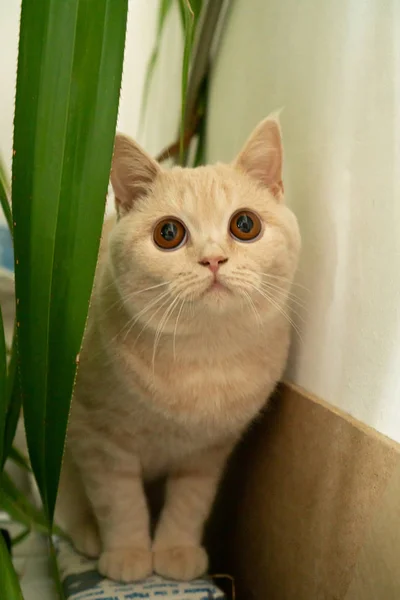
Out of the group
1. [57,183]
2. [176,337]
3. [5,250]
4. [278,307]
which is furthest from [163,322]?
[5,250]

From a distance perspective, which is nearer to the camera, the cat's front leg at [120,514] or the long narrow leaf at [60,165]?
the long narrow leaf at [60,165]

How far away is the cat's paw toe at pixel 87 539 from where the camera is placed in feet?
2.86

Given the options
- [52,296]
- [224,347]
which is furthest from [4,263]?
[52,296]

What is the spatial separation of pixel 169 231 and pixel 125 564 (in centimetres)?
50

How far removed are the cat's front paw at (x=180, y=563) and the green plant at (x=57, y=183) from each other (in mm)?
→ 326

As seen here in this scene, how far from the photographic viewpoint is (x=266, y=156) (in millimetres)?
789

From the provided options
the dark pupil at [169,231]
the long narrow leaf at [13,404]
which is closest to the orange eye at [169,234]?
the dark pupil at [169,231]

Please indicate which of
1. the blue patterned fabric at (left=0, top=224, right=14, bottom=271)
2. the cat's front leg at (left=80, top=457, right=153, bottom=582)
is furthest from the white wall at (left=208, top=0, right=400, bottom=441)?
the blue patterned fabric at (left=0, top=224, right=14, bottom=271)

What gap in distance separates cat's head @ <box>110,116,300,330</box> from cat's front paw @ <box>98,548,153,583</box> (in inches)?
14.8

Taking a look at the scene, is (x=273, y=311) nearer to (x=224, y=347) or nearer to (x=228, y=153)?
(x=224, y=347)

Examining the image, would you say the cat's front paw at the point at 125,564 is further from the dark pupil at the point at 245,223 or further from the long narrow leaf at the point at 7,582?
the dark pupil at the point at 245,223

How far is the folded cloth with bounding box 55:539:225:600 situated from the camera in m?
0.75

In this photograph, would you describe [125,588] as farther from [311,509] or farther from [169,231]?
[169,231]

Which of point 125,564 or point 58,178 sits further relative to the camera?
point 125,564
